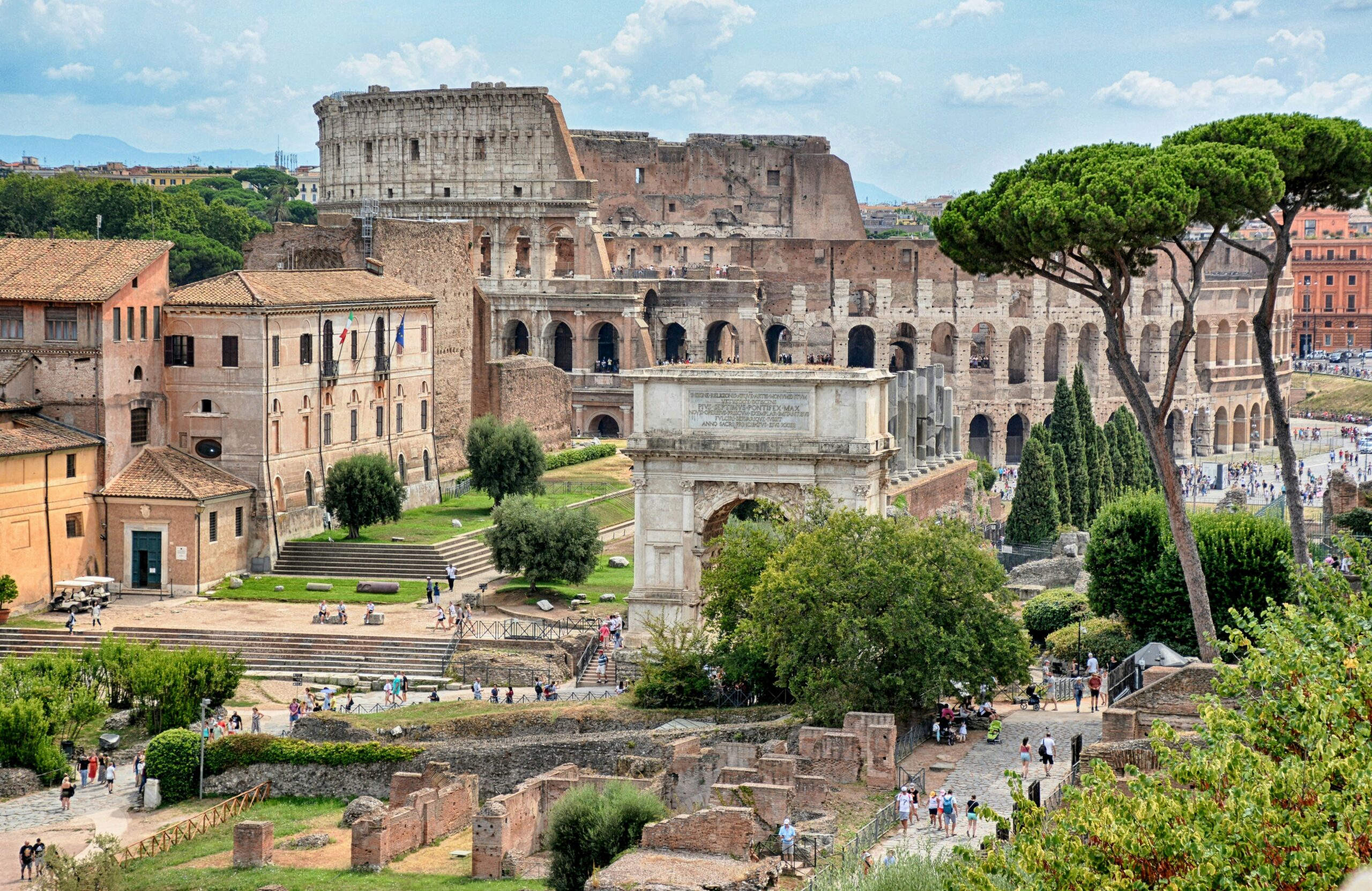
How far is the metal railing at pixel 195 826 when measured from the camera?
3597cm

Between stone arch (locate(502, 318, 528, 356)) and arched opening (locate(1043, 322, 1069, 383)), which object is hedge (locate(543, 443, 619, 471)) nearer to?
stone arch (locate(502, 318, 528, 356))

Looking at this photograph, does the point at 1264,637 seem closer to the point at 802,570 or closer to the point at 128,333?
the point at 802,570

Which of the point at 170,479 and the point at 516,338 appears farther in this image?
the point at 516,338

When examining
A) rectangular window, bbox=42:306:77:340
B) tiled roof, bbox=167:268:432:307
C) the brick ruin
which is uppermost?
tiled roof, bbox=167:268:432:307

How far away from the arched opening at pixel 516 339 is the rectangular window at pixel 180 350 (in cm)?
4280

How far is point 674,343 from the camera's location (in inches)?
4107

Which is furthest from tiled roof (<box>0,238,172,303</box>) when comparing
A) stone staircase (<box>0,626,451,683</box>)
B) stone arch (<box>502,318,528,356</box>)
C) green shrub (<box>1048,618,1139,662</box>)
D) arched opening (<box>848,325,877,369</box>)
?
arched opening (<box>848,325,877,369</box>)

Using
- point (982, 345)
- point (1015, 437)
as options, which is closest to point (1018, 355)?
point (982, 345)

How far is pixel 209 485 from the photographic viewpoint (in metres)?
53.6

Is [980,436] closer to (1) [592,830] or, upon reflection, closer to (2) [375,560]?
(2) [375,560]

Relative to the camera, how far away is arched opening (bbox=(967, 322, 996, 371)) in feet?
343

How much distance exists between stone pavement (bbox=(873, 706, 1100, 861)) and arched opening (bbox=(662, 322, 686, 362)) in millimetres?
65644

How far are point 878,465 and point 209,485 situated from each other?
18129 mm

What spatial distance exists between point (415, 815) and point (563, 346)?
65335 mm
